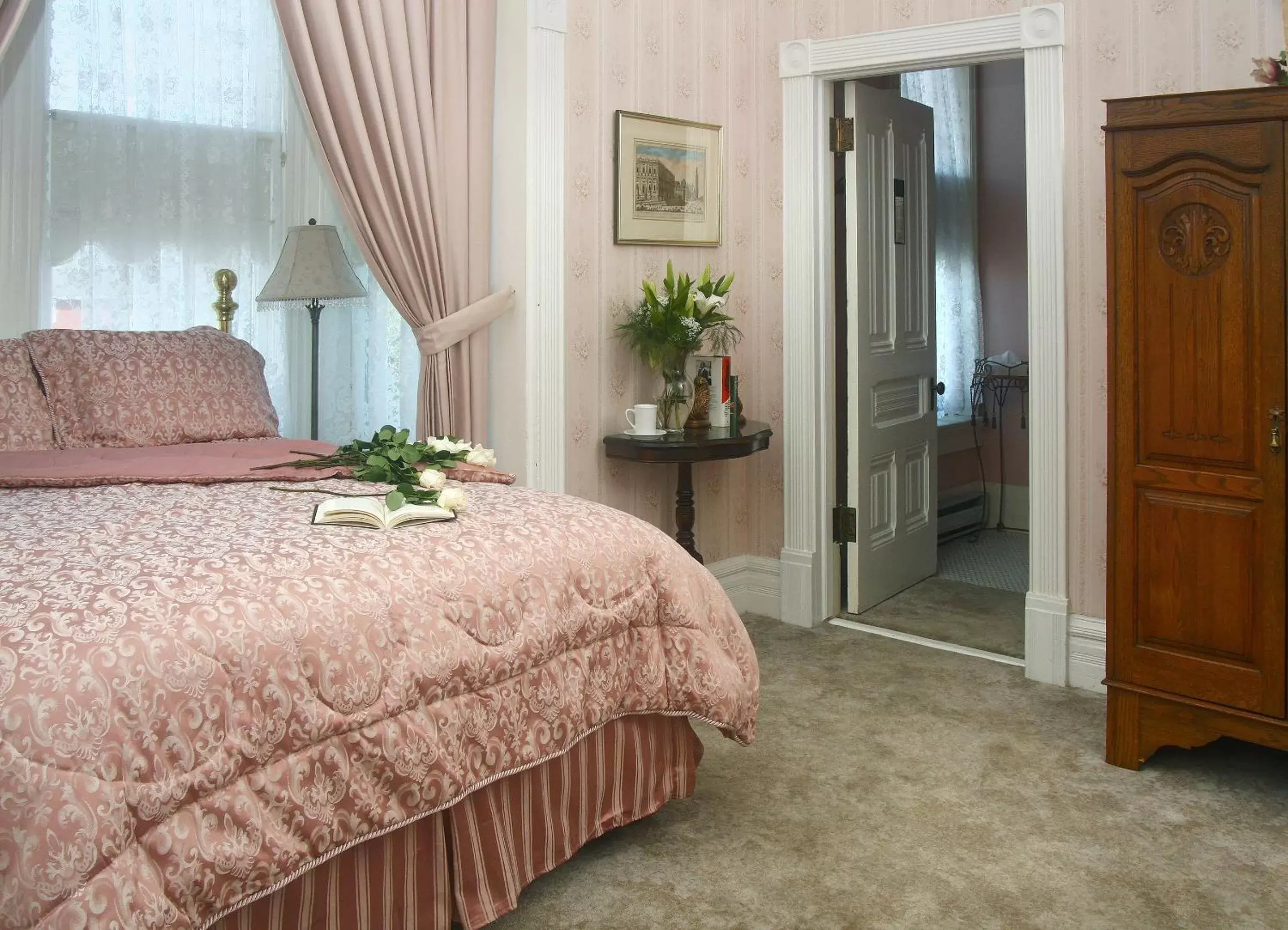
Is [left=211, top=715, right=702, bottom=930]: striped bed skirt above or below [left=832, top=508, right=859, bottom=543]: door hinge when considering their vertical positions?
below

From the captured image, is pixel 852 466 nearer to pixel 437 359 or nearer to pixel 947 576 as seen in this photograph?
pixel 947 576

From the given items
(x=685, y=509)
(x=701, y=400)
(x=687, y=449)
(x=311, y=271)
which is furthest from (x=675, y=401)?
(x=311, y=271)

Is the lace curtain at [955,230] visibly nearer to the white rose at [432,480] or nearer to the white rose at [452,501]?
the white rose at [432,480]

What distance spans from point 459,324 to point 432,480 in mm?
1389

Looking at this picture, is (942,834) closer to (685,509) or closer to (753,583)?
(685,509)

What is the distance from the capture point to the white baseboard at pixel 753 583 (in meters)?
4.80

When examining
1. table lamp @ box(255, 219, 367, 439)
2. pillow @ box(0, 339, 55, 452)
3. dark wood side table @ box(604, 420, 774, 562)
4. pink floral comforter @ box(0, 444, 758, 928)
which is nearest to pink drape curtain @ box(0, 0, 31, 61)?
pillow @ box(0, 339, 55, 452)

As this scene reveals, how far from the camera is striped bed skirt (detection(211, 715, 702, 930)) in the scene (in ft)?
6.66

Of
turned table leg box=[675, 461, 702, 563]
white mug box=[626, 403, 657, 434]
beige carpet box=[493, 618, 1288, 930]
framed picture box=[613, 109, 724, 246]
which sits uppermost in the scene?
framed picture box=[613, 109, 724, 246]

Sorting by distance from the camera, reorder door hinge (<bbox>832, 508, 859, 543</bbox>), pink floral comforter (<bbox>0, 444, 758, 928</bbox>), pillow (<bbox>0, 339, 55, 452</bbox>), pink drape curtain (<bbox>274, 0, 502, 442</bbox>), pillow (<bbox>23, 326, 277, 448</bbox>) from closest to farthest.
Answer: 1. pink floral comforter (<bbox>0, 444, 758, 928</bbox>)
2. pillow (<bbox>0, 339, 55, 452</bbox>)
3. pillow (<bbox>23, 326, 277, 448</bbox>)
4. pink drape curtain (<bbox>274, 0, 502, 442</bbox>)
5. door hinge (<bbox>832, 508, 859, 543</bbox>)

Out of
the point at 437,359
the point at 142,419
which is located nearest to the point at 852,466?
the point at 437,359

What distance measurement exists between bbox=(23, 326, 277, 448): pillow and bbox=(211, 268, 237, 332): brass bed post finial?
15.1 inches

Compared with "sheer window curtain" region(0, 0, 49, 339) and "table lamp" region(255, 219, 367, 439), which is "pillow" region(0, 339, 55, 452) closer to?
"sheer window curtain" region(0, 0, 49, 339)

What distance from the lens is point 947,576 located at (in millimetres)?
5496
